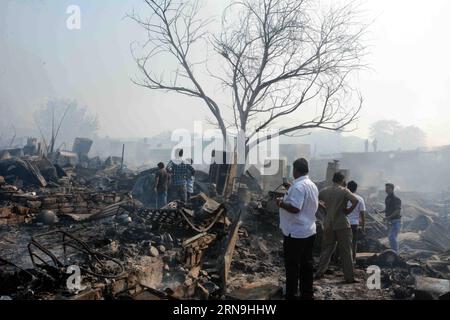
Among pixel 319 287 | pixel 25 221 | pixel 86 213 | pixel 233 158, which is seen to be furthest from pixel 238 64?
pixel 319 287

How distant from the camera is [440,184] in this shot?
100 feet

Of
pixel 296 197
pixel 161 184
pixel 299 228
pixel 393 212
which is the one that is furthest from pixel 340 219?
pixel 161 184

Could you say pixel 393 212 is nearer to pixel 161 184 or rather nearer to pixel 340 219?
pixel 340 219

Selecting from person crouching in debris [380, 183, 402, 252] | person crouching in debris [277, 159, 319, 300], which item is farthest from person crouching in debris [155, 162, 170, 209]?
person crouching in debris [277, 159, 319, 300]

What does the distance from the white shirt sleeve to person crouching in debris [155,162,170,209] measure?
686 centimetres

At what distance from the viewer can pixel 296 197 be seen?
14.4 ft

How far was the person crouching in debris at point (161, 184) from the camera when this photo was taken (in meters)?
10.7

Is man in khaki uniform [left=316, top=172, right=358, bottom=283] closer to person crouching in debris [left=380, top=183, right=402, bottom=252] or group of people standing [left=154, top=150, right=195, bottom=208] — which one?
person crouching in debris [left=380, top=183, right=402, bottom=252]

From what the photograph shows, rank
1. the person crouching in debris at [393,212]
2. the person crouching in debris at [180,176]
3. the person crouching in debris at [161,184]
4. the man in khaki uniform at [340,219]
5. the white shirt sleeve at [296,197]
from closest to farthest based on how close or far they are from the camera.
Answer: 1. the white shirt sleeve at [296,197]
2. the man in khaki uniform at [340,219]
3. the person crouching in debris at [393,212]
4. the person crouching in debris at [161,184]
5. the person crouching in debris at [180,176]

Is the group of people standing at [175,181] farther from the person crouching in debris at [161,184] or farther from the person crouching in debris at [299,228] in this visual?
the person crouching in debris at [299,228]

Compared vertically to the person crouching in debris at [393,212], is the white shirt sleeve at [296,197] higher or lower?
higher

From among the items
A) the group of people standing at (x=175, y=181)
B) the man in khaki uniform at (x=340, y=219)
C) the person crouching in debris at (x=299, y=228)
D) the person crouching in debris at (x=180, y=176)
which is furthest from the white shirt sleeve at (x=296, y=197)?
the person crouching in debris at (x=180, y=176)

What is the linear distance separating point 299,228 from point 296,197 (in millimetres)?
403

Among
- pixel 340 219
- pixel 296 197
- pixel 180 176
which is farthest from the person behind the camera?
pixel 180 176
